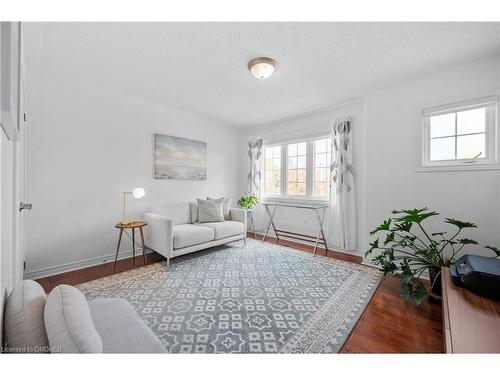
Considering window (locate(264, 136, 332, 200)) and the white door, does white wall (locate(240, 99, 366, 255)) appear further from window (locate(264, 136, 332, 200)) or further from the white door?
the white door

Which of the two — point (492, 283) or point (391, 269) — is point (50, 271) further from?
point (492, 283)

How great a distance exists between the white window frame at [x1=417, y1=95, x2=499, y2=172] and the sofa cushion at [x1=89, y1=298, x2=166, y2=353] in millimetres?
3017

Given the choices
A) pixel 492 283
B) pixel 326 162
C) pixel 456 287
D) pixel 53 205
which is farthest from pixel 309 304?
pixel 53 205

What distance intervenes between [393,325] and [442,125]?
225 centimetres

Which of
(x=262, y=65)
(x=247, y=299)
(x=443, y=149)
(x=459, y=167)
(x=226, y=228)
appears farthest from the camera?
(x=226, y=228)

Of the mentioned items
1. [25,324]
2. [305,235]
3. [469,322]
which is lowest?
[305,235]

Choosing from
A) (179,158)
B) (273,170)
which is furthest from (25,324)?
(273,170)

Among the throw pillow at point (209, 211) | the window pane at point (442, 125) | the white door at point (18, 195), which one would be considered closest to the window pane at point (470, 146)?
the window pane at point (442, 125)

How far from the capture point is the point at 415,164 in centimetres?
254

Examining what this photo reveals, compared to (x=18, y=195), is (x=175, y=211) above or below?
below

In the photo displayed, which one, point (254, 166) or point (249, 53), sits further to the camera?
point (254, 166)

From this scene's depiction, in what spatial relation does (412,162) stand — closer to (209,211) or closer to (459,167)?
(459,167)

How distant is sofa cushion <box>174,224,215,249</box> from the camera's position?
9.02 feet

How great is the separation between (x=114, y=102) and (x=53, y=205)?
1.53 meters
